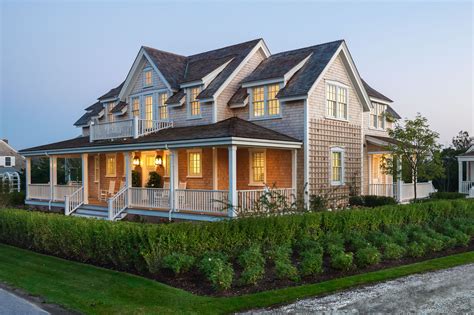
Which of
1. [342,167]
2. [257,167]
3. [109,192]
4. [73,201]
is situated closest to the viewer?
[257,167]

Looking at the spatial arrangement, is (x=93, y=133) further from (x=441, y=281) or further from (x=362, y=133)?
(x=441, y=281)

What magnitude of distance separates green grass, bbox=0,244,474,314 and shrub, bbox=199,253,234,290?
0.50 meters

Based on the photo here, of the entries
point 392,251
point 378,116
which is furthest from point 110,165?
point 392,251

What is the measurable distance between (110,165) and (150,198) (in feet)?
28.3

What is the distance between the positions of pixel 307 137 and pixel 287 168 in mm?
1710

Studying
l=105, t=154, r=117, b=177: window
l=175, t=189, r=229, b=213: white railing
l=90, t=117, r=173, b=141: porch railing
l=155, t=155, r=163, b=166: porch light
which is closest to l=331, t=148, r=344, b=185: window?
l=175, t=189, r=229, b=213: white railing

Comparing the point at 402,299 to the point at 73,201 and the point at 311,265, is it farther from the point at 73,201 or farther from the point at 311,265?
the point at 73,201

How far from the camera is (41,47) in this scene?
118 feet

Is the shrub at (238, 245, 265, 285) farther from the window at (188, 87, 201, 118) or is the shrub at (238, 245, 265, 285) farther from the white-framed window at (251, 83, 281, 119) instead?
the window at (188, 87, 201, 118)

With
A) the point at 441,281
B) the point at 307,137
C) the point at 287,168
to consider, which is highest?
the point at 307,137

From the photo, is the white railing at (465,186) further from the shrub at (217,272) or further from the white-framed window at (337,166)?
the shrub at (217,272)

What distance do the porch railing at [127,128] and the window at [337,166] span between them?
27.1 ft

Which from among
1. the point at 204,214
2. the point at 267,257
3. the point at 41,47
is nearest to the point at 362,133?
the point at 204,214

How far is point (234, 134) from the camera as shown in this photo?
16.4 meters
